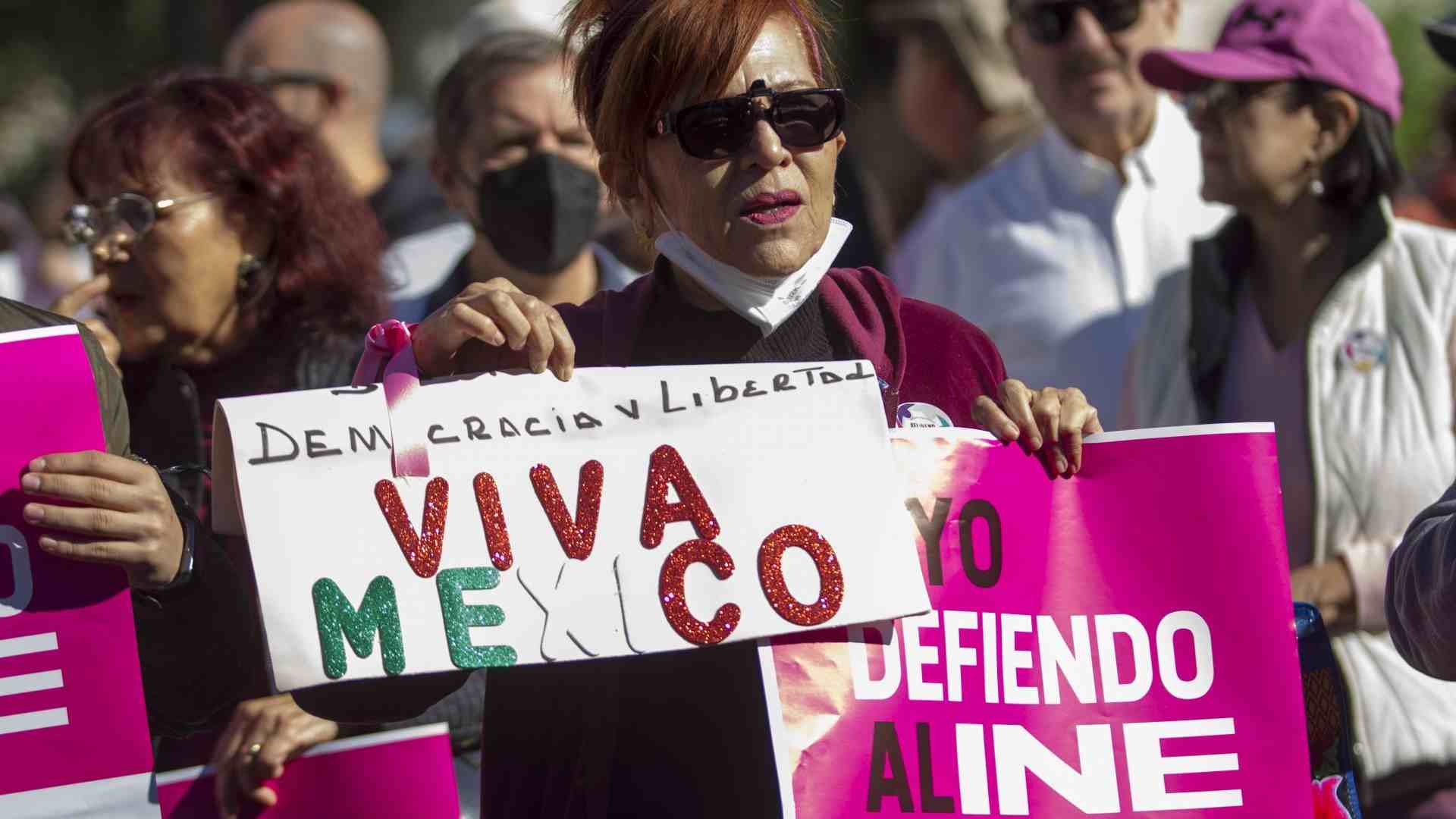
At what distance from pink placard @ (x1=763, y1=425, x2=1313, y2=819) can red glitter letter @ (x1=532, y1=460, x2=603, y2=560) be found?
298 mm

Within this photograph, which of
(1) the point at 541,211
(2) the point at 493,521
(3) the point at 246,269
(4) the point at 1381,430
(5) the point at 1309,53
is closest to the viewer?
(2) the point at 493,521

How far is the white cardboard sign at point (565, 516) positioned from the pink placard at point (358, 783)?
73cm

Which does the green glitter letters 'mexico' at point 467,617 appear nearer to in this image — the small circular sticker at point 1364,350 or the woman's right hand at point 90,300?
the woman's right hand at point 90,300

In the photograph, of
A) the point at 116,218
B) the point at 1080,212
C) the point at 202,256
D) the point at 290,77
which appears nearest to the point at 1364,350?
the point at 1080,212

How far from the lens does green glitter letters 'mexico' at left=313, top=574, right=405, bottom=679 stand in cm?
254

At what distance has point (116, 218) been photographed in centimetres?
366

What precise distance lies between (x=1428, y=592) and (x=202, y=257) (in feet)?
7.54

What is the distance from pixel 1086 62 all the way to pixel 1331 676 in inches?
107

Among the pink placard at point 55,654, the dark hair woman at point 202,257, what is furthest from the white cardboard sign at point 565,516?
the dark hair woman at point 202,257

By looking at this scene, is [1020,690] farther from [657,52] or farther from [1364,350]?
[1364,350]

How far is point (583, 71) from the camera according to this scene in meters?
2.84

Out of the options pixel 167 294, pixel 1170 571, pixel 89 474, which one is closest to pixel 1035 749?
pixel 1170 571

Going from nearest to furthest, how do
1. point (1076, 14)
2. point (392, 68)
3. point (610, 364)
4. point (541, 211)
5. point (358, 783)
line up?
point (610, 364), point (358, 783), point (541, 211), point (1076, 14), point (392, 68)

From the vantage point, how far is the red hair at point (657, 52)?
8.77ft
